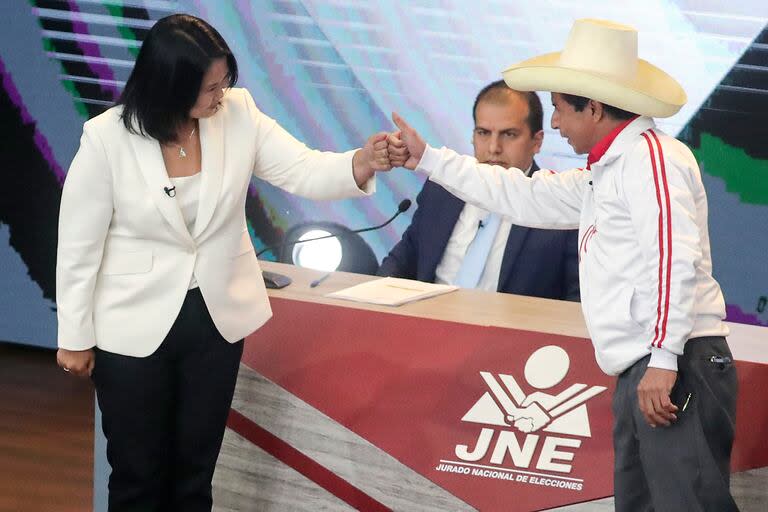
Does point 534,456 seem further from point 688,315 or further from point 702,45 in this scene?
point 702,45

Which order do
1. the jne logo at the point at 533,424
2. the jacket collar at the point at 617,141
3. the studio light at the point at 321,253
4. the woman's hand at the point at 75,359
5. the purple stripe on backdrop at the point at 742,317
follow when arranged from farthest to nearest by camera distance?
the purple stripe on backdrop at the point at 742,317 < the studio light at the point at 321,253 < the jne logo at the point at 533,424 < the woman's hand at the point at 75,359 < the jacket collar at the point at 617,141

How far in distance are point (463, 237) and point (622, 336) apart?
1.33 meters

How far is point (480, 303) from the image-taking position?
297 centimetres

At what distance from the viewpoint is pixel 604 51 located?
7.77ft

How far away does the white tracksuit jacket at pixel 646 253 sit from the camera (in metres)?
2.09

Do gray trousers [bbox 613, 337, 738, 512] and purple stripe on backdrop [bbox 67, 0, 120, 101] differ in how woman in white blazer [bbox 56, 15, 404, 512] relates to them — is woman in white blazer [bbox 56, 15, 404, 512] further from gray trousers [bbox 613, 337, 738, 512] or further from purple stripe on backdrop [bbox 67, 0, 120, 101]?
purple stripe on backdrop [bbox 67, 0, 120, 101]

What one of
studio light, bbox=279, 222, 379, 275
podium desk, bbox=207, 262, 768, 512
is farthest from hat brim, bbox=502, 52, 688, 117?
studio light, bbox=279, 222, 379, 275

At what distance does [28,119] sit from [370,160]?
2.83m

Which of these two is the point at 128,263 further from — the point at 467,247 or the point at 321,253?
the point at 321,253

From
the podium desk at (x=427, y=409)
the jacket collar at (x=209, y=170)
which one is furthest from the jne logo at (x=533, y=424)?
the jacket collar at (x=209, y=170)

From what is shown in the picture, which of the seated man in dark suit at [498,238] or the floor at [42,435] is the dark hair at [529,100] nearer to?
the seated man in dark suit at [498,238]

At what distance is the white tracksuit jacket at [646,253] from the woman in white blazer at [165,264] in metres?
0.82

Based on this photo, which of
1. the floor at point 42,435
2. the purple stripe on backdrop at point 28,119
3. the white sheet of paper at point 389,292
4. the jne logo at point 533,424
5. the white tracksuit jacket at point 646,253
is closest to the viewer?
the white tracksuit jacket at point 646,253

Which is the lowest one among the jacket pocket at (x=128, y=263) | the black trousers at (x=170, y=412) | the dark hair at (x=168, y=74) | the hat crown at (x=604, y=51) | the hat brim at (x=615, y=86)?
the black trousers at (x=170, y=412)
